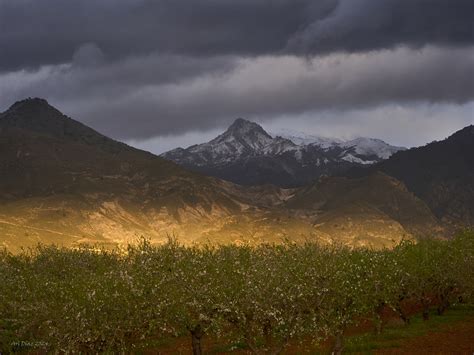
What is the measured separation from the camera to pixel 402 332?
66312mm

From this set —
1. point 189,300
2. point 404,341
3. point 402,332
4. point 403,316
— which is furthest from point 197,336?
point 403,316

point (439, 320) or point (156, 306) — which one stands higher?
point (156, 306)

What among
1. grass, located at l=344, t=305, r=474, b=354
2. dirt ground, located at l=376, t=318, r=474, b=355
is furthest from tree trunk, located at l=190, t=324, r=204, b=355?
dirt ground, located at l=376, t=318, r=474, b=355

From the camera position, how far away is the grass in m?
58.9

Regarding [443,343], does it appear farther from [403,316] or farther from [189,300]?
[189,300]

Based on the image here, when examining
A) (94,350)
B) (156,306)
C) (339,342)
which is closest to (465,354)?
(339,342)

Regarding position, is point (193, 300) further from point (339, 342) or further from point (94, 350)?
point (339, 342)

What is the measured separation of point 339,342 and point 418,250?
86.7ft

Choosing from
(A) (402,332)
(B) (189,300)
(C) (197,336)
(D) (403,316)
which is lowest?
(A) (402,332)

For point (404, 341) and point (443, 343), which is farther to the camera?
point (404, 341)

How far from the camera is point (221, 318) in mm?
37844

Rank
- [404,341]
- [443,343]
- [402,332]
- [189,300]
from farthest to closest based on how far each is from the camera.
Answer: [402,332] → [404,341] → [443,343] → [189,300]

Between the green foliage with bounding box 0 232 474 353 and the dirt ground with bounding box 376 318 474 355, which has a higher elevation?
the green foliage with bounding box 0 232 474 353

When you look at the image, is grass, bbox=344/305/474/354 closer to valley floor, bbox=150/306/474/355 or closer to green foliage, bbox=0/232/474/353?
valley floor, bbox=150/306/474/355
